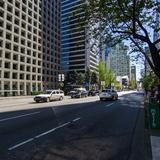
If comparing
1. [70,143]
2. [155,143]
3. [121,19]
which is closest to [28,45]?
[121,19]

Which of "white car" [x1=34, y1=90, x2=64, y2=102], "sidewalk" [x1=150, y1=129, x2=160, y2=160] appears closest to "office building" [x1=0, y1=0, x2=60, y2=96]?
"white car" [x1=34, y1=90, x2=64, y2=102]

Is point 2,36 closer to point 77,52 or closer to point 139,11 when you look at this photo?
point 139,11

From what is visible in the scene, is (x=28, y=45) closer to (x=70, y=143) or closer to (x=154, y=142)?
(x=70, y=143)

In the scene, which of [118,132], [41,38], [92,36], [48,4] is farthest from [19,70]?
[118,132]

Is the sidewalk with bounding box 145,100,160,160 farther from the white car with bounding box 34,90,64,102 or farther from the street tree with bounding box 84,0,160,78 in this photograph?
the white car with bounding box 34,90,64,102

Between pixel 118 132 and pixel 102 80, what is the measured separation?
93323 mm

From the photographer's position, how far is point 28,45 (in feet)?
273

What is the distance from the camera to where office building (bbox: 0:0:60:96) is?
233 feet

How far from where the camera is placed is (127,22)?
1599 centimetres

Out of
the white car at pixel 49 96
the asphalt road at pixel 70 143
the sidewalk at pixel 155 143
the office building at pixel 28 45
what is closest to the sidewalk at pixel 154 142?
the sidewalk at pixel 155 143

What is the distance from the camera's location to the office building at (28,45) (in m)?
71.0

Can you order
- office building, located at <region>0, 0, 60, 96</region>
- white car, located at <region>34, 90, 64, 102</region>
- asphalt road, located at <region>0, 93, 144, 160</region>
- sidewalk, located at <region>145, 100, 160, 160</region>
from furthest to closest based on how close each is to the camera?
office building, located at <region>0, 0, 60, 96</region> < white car, located at <region>34, 90, 64, 102</region> < sidewalk, located at <region>145, 100, 160, 160</region> < asphalt road, located at <region>0, 93, 144, 160</region>

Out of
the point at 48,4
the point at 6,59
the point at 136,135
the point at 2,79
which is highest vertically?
the point at 48,4

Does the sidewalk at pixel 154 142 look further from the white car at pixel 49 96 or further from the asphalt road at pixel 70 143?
the white car at pixel 49 96
